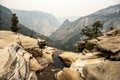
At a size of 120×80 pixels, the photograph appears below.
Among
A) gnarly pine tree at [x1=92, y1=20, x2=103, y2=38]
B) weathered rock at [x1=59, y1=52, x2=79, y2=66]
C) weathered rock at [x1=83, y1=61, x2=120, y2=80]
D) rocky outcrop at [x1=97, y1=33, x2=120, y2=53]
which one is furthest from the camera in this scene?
gnarly pine tree at [x1=92, y1=20, x2=103, y2=38]

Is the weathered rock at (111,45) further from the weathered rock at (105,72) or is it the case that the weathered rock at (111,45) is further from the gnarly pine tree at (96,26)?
the gnarly pine tree at (96,26)

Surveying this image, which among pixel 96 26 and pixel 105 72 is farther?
pixel 96 26

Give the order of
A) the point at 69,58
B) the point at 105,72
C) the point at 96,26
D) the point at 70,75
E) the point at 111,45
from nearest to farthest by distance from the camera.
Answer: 1. the point at 105,72
2. the point at 70,75
3. the point at 111,45
4. the point at 69,58
5. the point at 96,26

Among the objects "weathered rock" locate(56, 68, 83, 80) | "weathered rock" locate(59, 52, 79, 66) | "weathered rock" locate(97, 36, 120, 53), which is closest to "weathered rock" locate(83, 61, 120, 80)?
"weathered rock" locate(56, 68, 83, 80)

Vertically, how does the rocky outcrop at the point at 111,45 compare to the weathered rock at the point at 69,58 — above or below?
above

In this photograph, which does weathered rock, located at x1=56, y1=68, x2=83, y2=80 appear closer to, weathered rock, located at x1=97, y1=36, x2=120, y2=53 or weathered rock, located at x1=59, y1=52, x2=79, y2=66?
weathered rock, located at x1=97, y1=36, x2=120, y2=53

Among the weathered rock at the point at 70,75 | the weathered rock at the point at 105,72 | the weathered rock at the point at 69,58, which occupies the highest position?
the weathered rock at the point at 105,72

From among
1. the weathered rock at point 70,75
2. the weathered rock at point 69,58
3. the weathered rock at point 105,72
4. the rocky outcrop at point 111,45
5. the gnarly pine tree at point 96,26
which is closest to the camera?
the weathered rock at point 105,72

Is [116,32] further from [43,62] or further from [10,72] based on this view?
[10,72]

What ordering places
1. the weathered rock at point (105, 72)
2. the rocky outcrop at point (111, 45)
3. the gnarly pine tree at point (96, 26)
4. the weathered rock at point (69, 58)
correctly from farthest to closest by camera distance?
1. the gnarly pine tree at point (96, 26)
2. the weathered rock at point (69, 58)
3. the rocky outcrop at point (111, 45)
4. the weathered rock at point (105, 72)

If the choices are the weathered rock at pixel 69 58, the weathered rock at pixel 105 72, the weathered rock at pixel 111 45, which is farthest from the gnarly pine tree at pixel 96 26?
the weathered rock at pixel 105 72

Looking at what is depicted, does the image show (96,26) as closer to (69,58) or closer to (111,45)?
(69,58)

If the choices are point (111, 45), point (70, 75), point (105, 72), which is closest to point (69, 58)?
point (111, 45)

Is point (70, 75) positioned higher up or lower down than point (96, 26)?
lower down
